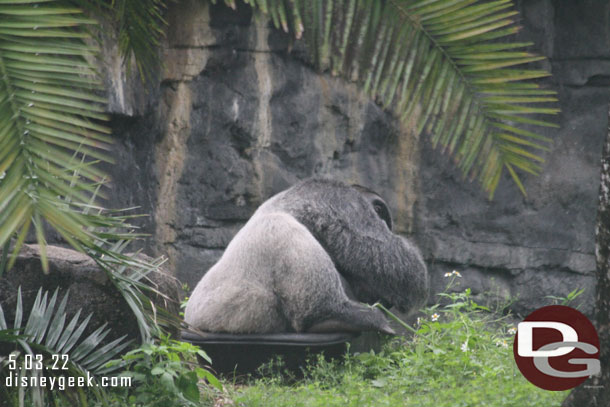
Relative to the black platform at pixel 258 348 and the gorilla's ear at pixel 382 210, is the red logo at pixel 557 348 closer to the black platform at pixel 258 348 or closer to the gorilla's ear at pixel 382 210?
the black platform at pixel 258 348

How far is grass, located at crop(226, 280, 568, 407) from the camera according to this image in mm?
3498

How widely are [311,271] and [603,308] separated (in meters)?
2.22

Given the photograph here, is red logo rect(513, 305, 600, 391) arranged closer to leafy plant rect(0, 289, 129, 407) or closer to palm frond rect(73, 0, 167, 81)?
leafy plant rect(0, 289, 129, 407)

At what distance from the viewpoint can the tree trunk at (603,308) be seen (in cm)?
294

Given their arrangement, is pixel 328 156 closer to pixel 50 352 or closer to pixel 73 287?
pixel 73 287

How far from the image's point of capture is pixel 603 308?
2963mm

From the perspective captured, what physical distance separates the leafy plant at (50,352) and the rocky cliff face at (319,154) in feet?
10.00

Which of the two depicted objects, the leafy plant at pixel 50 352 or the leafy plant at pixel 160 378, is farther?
the leafy plant at pixel 160 378

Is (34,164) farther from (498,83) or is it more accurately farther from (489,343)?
(489,343)

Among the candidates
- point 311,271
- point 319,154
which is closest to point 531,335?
point 311,271

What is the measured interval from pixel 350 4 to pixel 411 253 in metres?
3.19

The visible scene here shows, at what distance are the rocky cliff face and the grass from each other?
7.05 feet

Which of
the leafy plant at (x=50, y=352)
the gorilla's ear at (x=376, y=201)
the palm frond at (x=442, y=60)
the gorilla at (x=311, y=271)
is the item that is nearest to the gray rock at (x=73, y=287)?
the leafy plant at (x=50, y=352)

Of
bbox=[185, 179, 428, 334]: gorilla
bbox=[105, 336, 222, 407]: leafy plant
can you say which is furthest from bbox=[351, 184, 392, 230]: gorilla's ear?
bbox=[105, 336, 222, 407]: leafy plant
